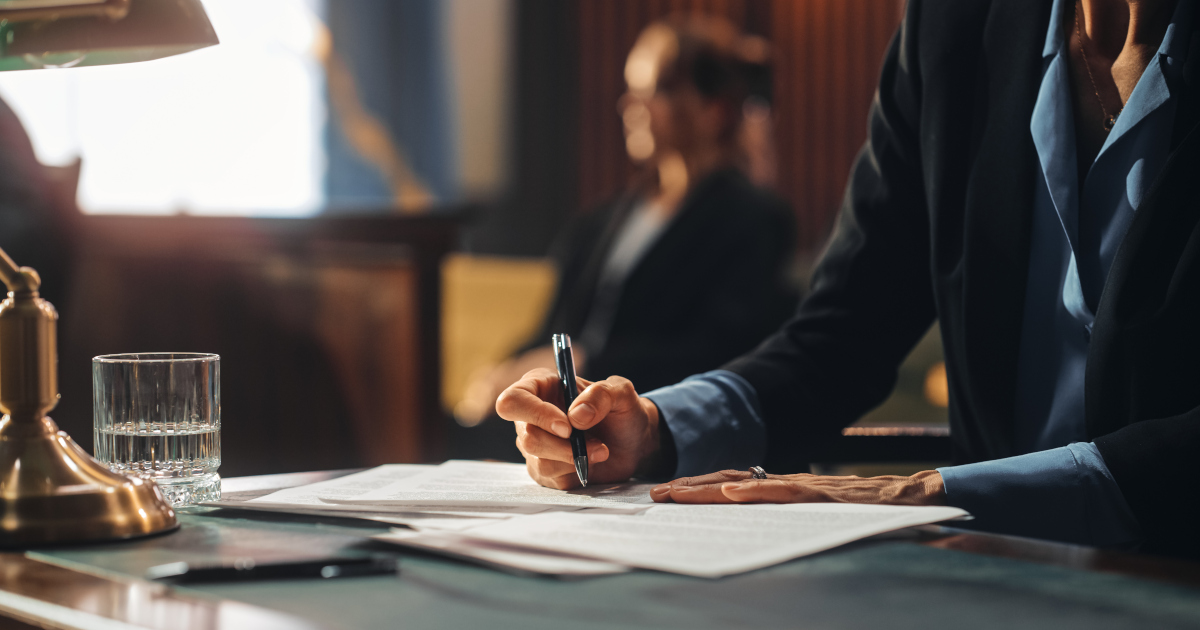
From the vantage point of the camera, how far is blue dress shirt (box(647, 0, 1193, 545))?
84 centimetres

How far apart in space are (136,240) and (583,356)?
108cm

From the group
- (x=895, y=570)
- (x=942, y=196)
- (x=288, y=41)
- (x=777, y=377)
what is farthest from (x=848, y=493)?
(x=288, y=41)

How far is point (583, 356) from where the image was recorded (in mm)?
2703

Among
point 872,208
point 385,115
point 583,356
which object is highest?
point 385,115

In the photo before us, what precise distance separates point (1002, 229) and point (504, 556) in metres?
0.67

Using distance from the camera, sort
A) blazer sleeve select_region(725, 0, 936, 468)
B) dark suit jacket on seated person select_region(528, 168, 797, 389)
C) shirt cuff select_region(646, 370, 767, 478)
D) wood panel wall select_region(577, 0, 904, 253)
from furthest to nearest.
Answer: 1. wood panel wall select_region(577, 0, 904, 253)
2. dark suit jacket on seated person select_region(528, 168, 797, 389)
3. blazer sleeve select_region(725, 0, 936, 468)
4. shirt cuff select_region(646, 370, 767, 478)

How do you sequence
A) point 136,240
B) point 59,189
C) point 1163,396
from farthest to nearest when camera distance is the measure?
1. point 136,240
2. point 59,189
3. point 1163,396

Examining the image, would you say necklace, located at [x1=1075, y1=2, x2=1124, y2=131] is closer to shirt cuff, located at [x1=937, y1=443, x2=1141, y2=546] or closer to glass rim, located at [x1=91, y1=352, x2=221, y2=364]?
shirt cuff, located at [x1=937, y1=443, x2=1141, y2=546]

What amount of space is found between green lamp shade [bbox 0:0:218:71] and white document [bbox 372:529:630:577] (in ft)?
1.28

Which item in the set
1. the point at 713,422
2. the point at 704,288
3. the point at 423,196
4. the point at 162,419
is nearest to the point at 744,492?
the point at 713,422

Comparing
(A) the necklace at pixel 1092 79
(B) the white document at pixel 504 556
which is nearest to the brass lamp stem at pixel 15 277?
(B) the white document at pixel 504 556

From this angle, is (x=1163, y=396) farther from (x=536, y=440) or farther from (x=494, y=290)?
(x=494, y=290)

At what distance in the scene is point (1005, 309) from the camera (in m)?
1.05

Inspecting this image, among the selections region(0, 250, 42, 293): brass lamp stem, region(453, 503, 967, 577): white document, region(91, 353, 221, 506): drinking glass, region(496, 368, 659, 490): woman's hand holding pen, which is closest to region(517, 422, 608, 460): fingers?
region(496, 368, 659, 490): woman's hand holding pen
